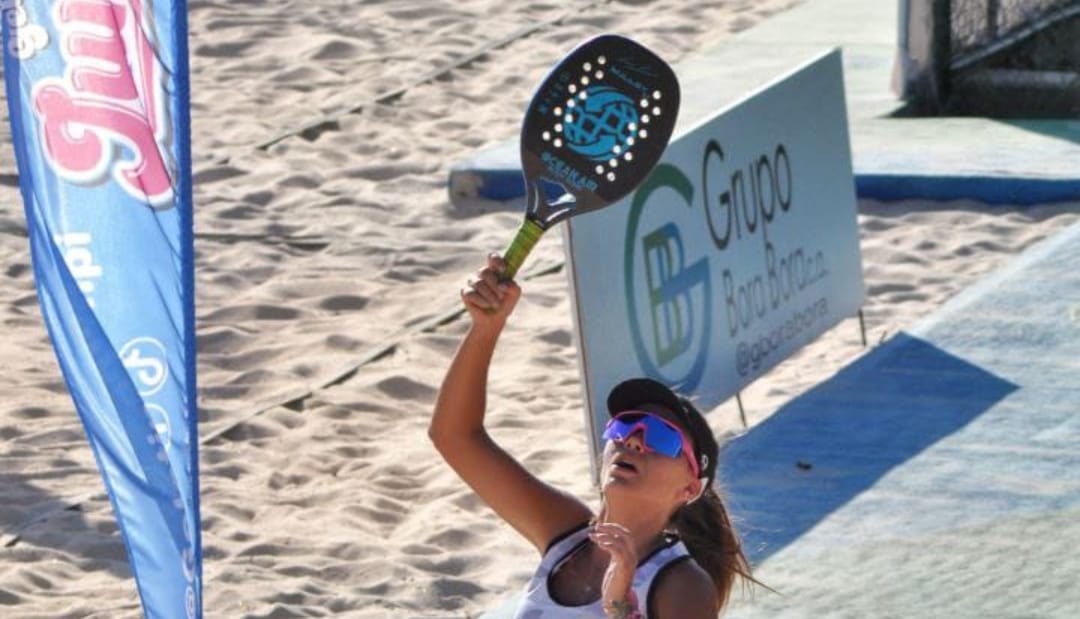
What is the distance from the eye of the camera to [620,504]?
3.21 meters

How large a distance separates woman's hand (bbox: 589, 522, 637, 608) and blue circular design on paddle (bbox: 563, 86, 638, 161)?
0.61 meters

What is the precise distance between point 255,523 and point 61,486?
649mm

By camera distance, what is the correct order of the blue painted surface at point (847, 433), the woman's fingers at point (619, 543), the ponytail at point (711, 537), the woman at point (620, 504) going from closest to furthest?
the woman's fingers at point (619, 543), the woman at point (620, 504), the ponytail at point (711, 537), the blue painted surface at point (847, 433)

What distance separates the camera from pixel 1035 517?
19.1ft

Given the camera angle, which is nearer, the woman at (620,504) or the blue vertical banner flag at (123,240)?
the woman at (620,504)

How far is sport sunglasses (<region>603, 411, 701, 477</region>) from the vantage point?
3219mm

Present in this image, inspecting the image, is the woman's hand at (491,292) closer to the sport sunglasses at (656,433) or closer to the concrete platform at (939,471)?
the sport sunglasses at (656,433)

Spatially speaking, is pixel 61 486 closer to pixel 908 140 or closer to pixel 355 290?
pixel 355 290

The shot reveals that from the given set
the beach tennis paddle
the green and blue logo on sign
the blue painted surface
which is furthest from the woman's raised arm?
the green and blue logo on sign

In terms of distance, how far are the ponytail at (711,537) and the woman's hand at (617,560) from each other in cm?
25

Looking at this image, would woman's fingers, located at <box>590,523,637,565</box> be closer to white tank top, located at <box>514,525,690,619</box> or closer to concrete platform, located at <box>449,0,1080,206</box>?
white tank top, located at <box>514,525,690,619</box>

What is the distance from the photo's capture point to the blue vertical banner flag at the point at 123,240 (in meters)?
3.39

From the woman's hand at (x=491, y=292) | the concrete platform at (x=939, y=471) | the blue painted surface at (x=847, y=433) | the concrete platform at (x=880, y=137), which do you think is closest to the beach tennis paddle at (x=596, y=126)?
the woman's hand at (x=491, y=292)

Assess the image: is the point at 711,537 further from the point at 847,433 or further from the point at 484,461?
the point at 847,433
